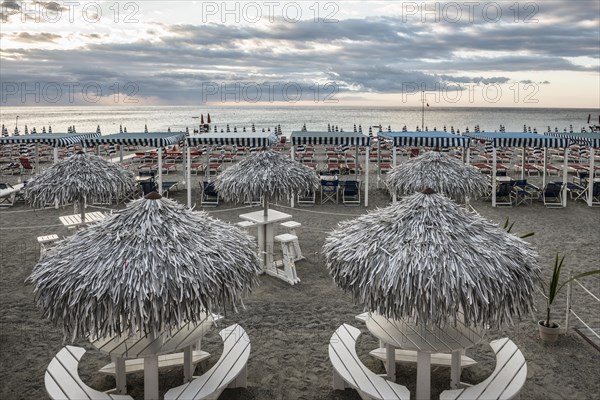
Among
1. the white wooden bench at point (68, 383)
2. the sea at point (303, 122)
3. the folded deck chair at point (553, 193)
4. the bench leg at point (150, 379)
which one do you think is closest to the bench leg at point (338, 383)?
the bench leg at point (150, 379)

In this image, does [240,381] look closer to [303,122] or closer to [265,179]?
[265,179]

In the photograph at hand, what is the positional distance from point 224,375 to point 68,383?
1404 millimetres

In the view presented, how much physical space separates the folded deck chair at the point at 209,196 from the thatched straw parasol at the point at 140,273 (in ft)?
34.4

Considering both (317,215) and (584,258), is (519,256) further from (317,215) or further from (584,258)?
(317,215)

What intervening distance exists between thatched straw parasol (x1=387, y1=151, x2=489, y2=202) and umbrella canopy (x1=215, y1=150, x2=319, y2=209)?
3155mm

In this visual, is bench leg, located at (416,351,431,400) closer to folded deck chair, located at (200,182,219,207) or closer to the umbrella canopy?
the umbrella canopy

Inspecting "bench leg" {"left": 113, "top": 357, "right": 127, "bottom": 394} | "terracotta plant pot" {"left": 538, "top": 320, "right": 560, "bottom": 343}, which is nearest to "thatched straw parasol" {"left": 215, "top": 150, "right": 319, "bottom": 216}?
"bench leg" {"left": 113, "top": 357, "right": 127, "bottom": 394}

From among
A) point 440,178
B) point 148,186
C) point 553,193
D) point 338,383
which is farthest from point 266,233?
point 553,193

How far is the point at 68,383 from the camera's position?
4355 mm

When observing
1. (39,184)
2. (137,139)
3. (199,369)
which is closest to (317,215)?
(137,139)

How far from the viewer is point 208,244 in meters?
4.39

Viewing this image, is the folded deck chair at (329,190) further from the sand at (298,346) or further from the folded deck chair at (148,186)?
the folded deck chair at (148,186)

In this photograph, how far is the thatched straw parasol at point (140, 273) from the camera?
154 inches

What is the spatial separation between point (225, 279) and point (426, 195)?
2.07 metres
